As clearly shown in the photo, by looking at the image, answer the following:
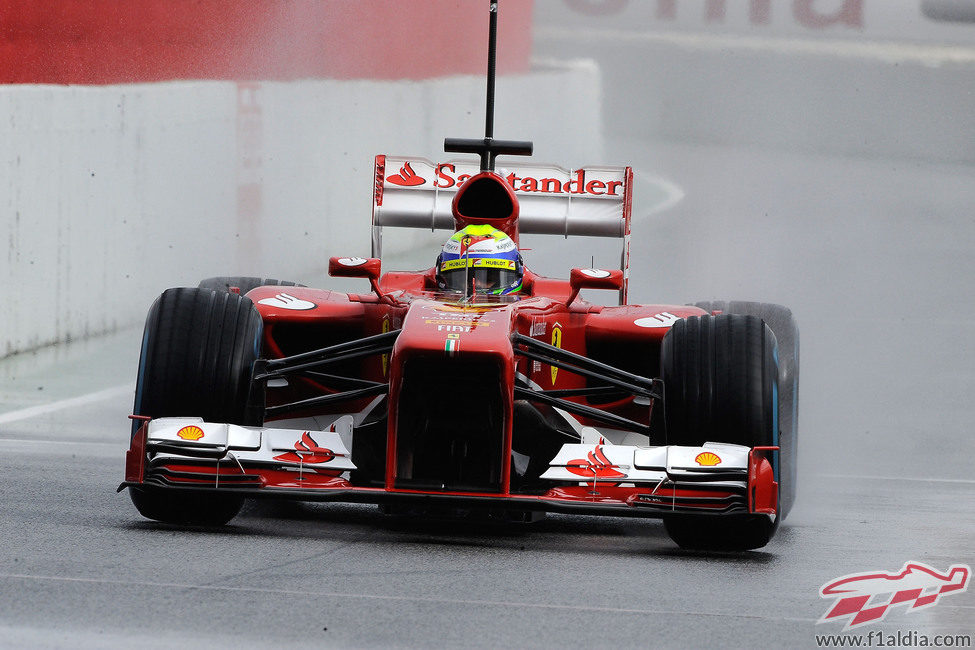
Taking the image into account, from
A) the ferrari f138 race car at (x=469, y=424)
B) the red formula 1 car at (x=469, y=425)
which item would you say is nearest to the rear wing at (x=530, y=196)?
the ferrari f138 race car at (x=469, y=424)

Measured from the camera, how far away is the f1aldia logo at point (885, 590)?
21.7 feet

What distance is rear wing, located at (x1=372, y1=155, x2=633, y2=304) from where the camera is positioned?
35.0 ft

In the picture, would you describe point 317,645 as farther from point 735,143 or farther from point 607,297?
point 735,143

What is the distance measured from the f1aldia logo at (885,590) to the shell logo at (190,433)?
2790 millimetres

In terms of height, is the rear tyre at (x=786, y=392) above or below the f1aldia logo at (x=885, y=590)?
above

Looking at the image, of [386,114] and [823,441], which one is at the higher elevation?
[386,114]

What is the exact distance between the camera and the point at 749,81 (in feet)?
95.7

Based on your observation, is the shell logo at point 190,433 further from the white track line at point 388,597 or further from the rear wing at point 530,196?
the rear wing at point 530,196

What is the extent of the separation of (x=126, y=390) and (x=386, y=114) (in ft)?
27.3

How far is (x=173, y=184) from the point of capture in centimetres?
1562

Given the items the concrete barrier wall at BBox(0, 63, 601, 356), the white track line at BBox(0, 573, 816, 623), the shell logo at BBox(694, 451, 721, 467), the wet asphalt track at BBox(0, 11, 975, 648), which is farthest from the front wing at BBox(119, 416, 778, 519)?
the concrete barrier wall at BBox(0, 63, 601, 356)

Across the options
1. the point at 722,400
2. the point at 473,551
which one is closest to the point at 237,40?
the point at 722,400

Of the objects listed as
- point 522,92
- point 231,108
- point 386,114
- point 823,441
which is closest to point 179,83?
point 231,108

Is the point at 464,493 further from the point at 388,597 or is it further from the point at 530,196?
the point at 530,196
